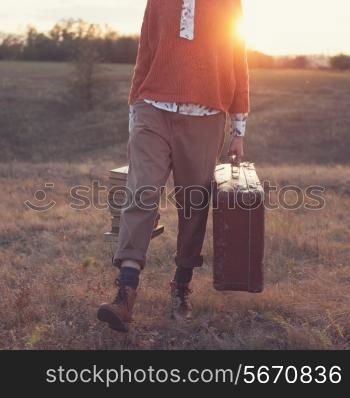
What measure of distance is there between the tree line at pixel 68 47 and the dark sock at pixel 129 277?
54148 mm

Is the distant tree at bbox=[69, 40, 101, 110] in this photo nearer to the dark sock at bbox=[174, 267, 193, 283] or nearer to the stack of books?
the stack of books

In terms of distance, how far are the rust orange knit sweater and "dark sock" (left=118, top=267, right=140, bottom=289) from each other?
0.95 m

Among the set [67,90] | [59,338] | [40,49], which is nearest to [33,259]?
[59,338]

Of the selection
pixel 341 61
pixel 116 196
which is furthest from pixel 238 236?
pixel 341 61

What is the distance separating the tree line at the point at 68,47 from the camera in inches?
2250

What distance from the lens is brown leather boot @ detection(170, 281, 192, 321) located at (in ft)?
11.4

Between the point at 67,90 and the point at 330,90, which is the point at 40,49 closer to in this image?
the point at 67,90

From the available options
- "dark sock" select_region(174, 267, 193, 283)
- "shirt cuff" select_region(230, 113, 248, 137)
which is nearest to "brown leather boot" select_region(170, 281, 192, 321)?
"dark sock" select_region(174, 267, 193, 283)

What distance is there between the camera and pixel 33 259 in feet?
16.1

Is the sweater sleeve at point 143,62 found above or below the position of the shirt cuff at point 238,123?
above

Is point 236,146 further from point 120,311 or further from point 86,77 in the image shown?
point 86,77

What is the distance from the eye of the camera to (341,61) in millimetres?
54094

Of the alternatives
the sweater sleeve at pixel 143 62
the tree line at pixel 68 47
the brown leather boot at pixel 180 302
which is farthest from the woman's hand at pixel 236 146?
the tree line at pixel 68 47

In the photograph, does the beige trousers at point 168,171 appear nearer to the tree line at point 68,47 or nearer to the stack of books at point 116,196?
the stack of books at point 116,196
